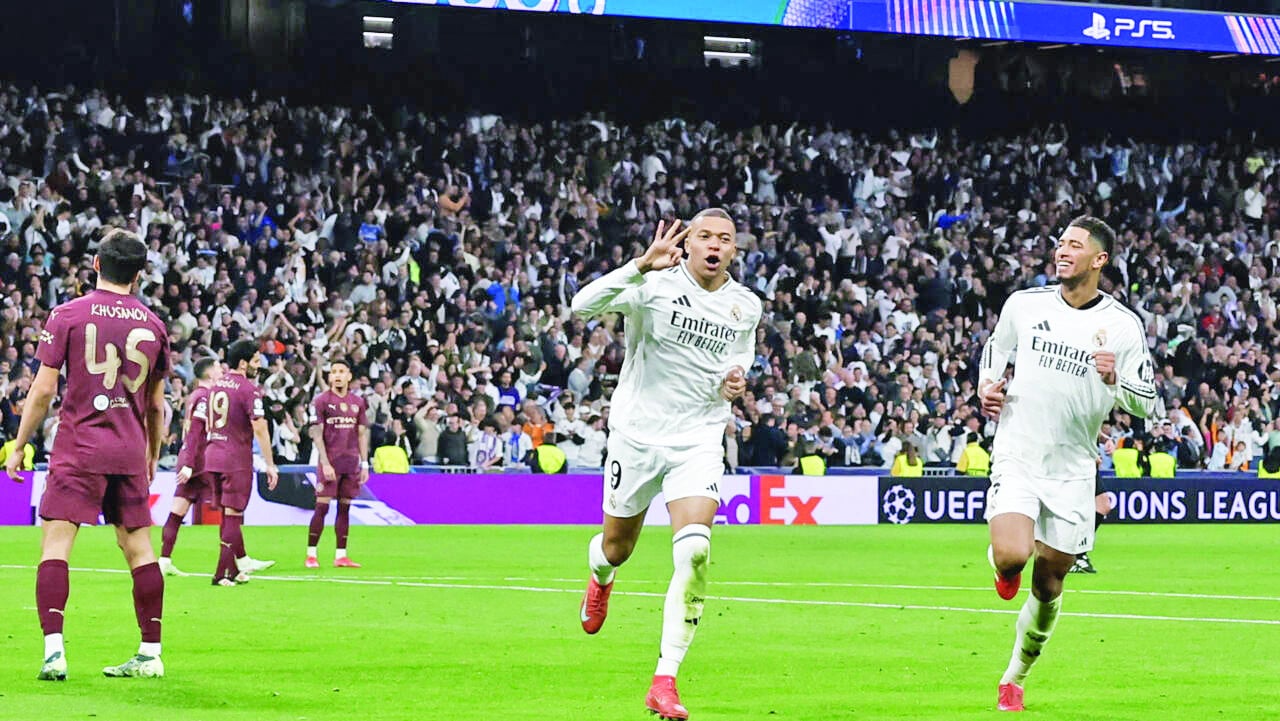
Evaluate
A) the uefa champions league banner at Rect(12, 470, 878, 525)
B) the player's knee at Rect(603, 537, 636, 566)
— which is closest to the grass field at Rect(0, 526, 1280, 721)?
the player's knee at Rect(603, 537, 636, 566)

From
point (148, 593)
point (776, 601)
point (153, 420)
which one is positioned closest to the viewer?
point (148, 593)

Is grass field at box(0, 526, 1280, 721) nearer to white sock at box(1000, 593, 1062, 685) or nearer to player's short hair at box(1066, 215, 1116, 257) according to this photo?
white sock at box(1000, 593, 1062, 685)

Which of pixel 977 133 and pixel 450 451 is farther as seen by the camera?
pixel 977 133

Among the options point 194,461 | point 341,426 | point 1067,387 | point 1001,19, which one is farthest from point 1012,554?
point 1001,19

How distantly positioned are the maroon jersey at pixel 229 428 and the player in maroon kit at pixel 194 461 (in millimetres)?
116

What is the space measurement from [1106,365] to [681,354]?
2102mm

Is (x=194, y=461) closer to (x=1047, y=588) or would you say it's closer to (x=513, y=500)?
(x=1047, y=588)

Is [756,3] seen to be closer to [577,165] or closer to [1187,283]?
[577,165]

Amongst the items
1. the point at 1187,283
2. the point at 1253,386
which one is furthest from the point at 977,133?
the point at 1253,386

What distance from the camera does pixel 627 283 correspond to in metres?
9.69

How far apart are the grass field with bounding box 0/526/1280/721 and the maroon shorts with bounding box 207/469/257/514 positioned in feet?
2.60

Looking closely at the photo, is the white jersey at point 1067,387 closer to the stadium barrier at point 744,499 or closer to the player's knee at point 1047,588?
the player's knee at point 1047,588

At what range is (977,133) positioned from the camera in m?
43.3

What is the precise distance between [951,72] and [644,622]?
1227 inches
